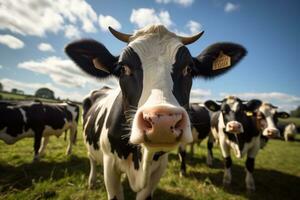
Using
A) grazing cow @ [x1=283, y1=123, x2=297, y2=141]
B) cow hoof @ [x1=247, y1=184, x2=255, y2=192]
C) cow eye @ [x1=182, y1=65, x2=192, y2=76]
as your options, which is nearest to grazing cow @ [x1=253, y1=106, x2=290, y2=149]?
cow hoof @ [x1=247, y1=184, x2=255, y2=192]

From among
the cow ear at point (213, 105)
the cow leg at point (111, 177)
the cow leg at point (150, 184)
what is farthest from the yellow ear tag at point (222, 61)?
the cow ear at point (213, 105)

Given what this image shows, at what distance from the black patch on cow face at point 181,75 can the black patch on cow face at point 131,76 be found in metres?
0.35

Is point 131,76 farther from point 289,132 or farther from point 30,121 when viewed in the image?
point 289,132

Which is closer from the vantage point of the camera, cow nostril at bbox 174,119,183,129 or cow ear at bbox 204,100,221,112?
cow nostril at bbox 174,119,183,129

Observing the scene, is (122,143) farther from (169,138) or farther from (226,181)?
(226,181)

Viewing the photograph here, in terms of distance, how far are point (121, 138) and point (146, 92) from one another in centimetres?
123

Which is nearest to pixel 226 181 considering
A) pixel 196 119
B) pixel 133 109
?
pixel 196 119

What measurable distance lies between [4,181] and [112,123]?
404 centimetres

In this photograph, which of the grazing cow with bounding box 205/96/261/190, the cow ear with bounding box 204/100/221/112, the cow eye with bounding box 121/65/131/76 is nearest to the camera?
the cow eye with bounding box 121/65/131/76

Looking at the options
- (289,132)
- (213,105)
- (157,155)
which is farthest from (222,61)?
(289,132)

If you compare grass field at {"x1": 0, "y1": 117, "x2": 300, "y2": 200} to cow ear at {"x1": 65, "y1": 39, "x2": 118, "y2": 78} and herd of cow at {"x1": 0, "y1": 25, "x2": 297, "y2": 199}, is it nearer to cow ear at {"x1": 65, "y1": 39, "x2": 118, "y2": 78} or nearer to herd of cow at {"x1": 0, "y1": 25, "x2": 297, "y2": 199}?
herd of cow at {"x1": 0, "y1": 25, "x2": 297, "y2": 199}

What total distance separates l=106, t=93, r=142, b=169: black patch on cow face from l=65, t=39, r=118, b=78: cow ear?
0.59 metres

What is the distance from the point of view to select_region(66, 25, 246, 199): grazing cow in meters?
1.49

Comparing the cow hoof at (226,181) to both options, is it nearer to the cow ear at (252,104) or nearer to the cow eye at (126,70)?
the cow ear at (252,104)
